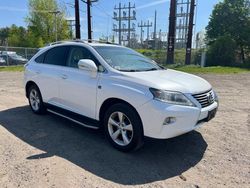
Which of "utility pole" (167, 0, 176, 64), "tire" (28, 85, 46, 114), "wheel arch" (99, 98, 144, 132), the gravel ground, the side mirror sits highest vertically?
"utility pole" (167, 0, 176, 64)

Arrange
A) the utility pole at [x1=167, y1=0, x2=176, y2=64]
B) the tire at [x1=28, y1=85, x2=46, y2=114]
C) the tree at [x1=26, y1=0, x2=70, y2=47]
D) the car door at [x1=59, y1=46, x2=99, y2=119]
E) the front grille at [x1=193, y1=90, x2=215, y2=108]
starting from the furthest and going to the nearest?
the tree at [x1=26, y1=0, x2=70, y2=47]
the utility pole at [x1=167, y1=0, x2=176, y2=64]
the tire at [x1=28, y1=85, x2=46, y2=114]
the car door at [x1=59, y1=46, x2=99, y2=119]
the front grille at [x1=193, y1=90, x2=215, y2=108]

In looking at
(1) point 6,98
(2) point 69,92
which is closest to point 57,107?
(2) point 69,92

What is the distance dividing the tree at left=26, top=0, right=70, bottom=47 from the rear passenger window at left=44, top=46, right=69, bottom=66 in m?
36.0

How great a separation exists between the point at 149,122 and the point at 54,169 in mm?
1478

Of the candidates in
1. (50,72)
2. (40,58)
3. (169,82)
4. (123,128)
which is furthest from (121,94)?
(40,58)

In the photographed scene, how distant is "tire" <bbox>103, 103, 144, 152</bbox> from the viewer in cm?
378

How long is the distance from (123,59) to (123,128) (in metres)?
1.44

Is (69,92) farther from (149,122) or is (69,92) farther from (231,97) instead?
(231,97)

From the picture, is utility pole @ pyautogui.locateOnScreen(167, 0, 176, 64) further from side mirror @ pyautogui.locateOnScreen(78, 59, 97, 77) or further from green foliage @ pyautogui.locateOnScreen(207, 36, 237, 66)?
side mirror @ pyautogui.locateOnScreen(78, 59, 97, 77)

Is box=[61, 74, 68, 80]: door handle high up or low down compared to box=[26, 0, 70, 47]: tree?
down

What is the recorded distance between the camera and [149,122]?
3619 millimetres

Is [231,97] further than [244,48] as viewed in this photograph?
No

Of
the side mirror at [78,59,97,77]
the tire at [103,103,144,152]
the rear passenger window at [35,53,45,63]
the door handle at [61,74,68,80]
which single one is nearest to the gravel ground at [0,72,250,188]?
the tire at [103,103,144,152]

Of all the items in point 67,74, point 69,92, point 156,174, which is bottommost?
point 156,174
